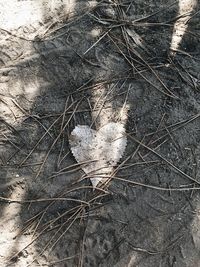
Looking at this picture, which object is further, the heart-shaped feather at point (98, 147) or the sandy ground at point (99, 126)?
the heart-shaped feather at point (98, 147)

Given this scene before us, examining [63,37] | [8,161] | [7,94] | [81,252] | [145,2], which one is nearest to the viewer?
[81,252]

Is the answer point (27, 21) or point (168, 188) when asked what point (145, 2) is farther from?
point (168, 188)

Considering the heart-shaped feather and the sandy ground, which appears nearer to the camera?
the sandy ground

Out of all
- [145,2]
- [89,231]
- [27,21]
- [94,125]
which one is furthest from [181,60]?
[89,231]
